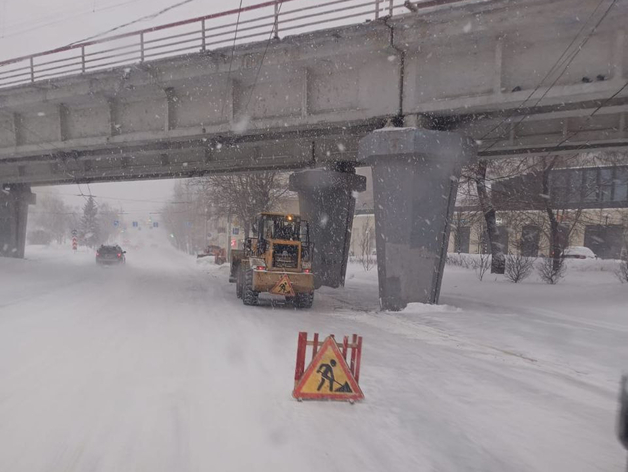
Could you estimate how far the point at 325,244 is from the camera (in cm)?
2184

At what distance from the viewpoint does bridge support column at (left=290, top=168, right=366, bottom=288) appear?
20.7 meters

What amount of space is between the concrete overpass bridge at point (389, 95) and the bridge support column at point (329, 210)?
1.12 metres

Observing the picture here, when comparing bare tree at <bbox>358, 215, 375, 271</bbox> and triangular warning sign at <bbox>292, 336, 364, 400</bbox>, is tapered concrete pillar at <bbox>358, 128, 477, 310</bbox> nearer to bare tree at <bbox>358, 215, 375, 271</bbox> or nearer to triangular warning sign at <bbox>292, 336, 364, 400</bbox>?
triangular warning sign at <bbox>292, 336, 364, 400</bbox>

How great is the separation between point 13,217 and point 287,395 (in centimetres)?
3515

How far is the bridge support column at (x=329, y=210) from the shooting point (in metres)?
20.7

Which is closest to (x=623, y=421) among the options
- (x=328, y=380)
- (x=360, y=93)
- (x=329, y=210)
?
(x=328, y=380)

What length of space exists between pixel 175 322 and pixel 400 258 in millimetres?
6360

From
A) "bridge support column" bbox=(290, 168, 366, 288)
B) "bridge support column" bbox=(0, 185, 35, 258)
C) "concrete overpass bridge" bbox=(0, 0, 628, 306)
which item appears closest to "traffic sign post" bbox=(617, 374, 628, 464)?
"concrete overpass bridge" bbox=(0, 0, 628, 306)

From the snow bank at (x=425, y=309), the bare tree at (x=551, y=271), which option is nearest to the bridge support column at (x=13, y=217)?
the snow bank at (x=425, y=309)

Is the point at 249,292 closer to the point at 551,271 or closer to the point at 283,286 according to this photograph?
the point at 283,286

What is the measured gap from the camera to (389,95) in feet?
44.0

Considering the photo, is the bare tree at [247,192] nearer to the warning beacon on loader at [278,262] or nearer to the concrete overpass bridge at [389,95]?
the concrete overpass bridge at [389,95]

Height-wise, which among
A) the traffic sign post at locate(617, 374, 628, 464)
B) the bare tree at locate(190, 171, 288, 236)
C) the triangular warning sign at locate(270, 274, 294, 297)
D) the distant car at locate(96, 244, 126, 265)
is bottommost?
the distant car at locate(96, 244, 126, 265)

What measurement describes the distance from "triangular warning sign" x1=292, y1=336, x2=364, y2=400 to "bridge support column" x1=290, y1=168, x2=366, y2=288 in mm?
15113
